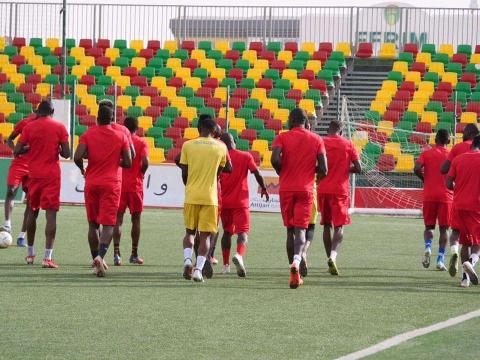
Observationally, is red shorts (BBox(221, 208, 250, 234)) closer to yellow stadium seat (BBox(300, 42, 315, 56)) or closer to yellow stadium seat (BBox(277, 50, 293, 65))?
yellow stadium seat (BBox(277, 50, 293, 65))

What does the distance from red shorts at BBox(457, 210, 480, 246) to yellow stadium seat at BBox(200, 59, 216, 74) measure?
24.2m

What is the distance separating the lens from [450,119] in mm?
31750

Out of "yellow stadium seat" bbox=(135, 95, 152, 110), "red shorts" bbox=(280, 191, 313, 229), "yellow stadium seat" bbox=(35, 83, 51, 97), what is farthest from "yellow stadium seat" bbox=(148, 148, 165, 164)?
"red shorts" bbox=(280, 191, 313, 229)

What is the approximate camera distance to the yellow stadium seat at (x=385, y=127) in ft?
97.4

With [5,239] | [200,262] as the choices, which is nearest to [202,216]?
[200,262]

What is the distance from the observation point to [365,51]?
37.5 m

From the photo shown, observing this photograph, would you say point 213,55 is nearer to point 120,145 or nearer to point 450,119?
point 450,119

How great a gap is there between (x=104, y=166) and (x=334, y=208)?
115 inches

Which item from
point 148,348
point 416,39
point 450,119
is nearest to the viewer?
point 148,348

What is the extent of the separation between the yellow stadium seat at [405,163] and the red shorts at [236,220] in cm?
1536

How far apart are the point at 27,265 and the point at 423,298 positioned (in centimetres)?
499

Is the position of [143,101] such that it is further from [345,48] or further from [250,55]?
[345,48]

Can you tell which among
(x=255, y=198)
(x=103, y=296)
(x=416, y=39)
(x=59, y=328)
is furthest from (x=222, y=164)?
(x=416, y=39)

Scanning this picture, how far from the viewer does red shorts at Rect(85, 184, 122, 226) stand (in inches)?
501
